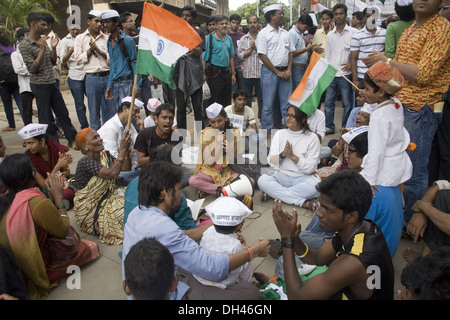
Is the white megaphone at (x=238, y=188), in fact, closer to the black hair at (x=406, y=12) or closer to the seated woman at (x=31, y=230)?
the seated woman at (x=31, y=230)

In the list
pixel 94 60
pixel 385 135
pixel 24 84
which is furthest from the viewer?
pixel 24 84

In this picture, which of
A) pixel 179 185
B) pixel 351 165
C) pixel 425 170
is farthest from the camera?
pixel 425 170

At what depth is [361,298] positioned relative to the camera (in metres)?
1.86

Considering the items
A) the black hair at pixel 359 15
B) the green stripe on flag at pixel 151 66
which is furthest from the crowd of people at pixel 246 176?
the black hair at pixel 359 15

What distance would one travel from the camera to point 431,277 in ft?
4.66

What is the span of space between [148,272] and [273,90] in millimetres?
5265

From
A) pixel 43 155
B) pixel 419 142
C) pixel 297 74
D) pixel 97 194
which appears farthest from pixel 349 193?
pixel 297 74

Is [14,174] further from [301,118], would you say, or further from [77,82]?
[77,82]

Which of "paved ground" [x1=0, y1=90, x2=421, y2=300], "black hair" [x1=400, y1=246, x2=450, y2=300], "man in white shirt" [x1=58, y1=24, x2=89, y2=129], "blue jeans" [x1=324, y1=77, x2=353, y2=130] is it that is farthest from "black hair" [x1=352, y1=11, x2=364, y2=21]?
"black hair" [x1=400, y1=246, x2=450, y2=300]

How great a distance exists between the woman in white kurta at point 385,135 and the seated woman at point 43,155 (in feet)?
10.2

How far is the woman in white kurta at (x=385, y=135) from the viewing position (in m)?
2.71

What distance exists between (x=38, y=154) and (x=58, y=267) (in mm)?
1605

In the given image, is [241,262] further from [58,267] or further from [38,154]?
[38,154]
